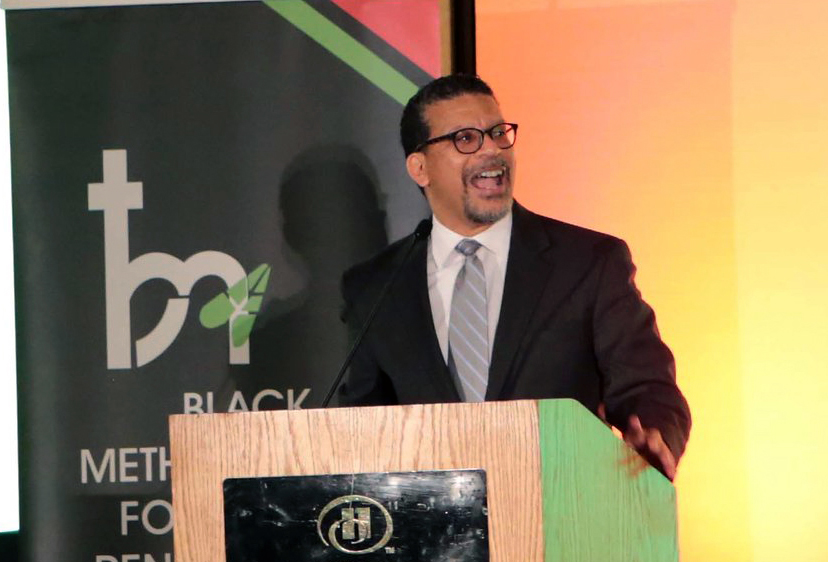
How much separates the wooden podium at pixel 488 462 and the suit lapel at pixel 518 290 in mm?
776

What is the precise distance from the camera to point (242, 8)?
3561mm

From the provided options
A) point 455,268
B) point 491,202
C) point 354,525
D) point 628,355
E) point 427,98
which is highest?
point 427,98

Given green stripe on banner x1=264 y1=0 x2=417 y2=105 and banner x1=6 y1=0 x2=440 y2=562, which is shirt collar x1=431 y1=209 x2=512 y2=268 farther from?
green stripe on banner x1=264 y1=0 x2=417 y2=105

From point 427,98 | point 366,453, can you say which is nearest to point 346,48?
point 427,98

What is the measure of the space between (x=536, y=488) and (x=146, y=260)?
2.02 m

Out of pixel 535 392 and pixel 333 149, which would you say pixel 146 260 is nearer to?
pixel 333 149

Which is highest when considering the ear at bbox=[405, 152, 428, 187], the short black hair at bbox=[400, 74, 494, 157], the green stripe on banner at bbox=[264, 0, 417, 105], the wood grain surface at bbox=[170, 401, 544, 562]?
the green stripe on banner at bbox=[264, 0, 417, 105]

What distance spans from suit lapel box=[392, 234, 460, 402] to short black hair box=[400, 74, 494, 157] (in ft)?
1.27

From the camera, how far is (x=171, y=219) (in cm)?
354

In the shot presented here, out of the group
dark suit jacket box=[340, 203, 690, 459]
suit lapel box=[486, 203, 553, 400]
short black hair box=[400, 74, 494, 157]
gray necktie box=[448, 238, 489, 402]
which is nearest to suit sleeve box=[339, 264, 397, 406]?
dark suit jacket box=[340, 203, 690, 459]

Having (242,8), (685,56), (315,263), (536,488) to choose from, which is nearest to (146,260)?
(315,263)

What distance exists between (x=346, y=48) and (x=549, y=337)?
1274 mm

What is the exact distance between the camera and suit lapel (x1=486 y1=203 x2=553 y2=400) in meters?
2.64

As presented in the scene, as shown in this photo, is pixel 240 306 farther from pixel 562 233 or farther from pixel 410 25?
pixel 562 233
